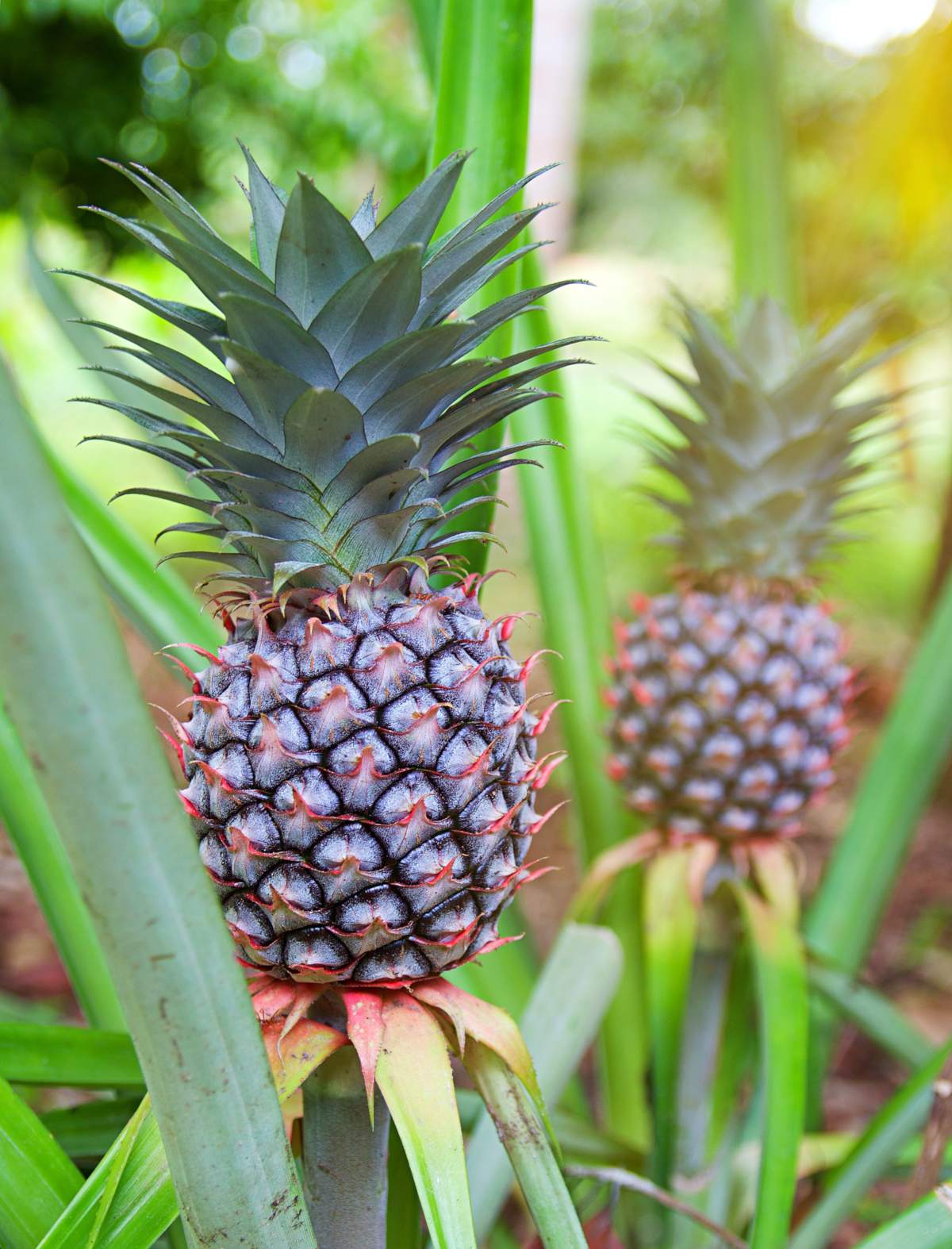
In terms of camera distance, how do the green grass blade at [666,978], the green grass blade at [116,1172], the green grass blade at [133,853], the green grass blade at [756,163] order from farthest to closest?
the green grass blade at [756,163] < the green grass blade at [666,978] < the green grass blade at [116,1172] < the green grass blade at [133,853]

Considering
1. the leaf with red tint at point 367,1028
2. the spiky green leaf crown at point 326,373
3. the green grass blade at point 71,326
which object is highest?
the green grass blade at point 71,326

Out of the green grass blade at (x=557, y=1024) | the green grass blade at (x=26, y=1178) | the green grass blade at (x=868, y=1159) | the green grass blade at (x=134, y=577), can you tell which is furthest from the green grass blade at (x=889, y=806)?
the green grass blade at (x=26, y=1178)

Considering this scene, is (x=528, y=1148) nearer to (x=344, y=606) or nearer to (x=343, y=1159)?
(x=343, y=1159)

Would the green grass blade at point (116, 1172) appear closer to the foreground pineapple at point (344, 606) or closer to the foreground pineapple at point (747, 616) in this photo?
the foreground pineapple at point (344, 606)

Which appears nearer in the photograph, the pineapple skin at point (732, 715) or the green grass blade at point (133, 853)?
the green grass blade at point (133, 853)

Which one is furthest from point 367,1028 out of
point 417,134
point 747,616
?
point 417,134

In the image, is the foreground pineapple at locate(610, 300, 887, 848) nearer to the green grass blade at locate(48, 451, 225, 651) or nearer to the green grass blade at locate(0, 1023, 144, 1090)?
the green grass blade at locate(48, 451, 225, 651)

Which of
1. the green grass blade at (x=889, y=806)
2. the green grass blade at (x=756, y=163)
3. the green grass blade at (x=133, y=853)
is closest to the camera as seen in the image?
the green grass blade at (x=133, y=853)
